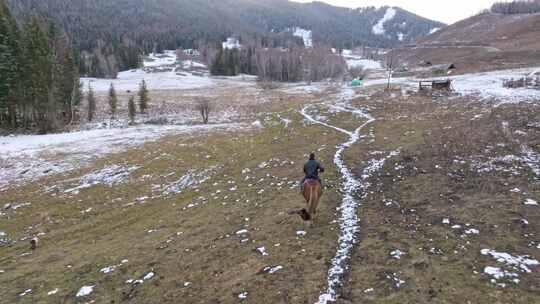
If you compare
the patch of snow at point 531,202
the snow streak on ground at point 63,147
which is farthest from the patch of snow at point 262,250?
the snow streak on ground at point 63,147

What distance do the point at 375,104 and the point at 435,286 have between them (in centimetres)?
4875

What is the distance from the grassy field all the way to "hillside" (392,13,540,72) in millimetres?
64099

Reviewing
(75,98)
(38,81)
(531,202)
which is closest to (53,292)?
(531,202)

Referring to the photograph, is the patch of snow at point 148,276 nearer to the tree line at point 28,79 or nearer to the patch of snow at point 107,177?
the patch of snow at point 107,177

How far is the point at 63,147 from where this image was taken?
43.9 meters

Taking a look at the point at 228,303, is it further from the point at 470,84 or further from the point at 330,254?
the point at 470,84

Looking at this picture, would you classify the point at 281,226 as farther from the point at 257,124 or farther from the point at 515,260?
the point at 257,124

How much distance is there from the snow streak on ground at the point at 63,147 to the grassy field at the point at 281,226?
11.9 ft

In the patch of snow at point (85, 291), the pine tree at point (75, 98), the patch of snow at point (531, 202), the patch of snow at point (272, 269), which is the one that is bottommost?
the patch of snow at point (85, 291)

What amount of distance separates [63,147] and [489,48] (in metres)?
137

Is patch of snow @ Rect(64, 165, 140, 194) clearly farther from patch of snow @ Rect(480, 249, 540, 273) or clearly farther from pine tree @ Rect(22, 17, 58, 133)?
patch of snow @ Rect(480, 249, 540, 273)

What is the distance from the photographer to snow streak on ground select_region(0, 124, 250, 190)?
118 ft

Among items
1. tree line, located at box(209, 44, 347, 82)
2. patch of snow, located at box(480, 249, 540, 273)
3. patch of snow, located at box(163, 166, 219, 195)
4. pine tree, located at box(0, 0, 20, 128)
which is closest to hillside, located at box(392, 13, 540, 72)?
tree line, located at box(209, 44, 347, 82)

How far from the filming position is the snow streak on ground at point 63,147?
35844 mm
